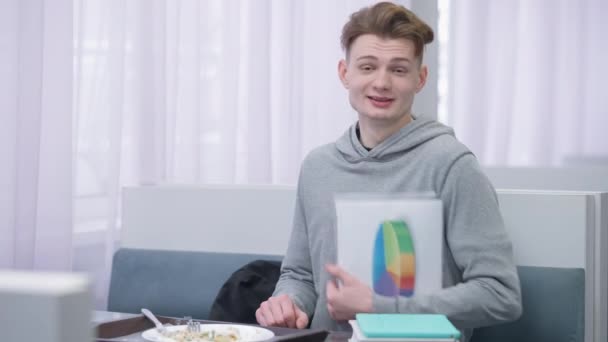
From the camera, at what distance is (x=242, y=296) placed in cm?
193

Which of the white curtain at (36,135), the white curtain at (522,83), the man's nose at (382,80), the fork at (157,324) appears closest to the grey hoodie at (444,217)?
the man's nose at (382,80)

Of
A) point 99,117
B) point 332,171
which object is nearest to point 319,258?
point 332,171

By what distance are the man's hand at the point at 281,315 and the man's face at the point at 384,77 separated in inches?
15.9

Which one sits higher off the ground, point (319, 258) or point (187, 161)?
point (187, 161)

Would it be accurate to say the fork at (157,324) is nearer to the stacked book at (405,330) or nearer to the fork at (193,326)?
the fork at (193,326)

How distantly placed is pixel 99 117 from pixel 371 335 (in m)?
1.56

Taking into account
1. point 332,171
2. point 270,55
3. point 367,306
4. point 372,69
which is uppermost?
point 270,55

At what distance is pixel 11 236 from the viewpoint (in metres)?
2.14

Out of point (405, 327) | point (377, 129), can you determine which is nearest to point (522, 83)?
point (377, 129)

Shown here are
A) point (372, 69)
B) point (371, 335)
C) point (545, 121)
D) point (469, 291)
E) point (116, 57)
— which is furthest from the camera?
point (545, 121)

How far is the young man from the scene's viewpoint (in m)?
1.58

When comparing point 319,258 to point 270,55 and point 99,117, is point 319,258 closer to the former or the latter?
point 99,117

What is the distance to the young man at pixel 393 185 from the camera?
5.17ft

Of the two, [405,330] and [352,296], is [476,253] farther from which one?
[405,330]
